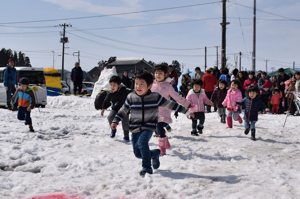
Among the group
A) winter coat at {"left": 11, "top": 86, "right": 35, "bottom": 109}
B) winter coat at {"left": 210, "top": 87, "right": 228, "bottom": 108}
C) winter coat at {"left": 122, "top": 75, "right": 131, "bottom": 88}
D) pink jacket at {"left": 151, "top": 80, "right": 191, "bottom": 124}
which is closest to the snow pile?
winter coat at {"left": 122, "top": 75, "right": 131, "bottom": 88}

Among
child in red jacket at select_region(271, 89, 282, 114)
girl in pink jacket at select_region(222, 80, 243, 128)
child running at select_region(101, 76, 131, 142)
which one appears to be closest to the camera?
child running at select_region(101, 76, 131, 142)

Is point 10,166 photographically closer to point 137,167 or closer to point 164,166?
point 137,167

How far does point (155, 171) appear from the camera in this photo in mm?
4344

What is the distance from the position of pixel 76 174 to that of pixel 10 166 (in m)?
1.14

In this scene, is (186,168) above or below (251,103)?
below

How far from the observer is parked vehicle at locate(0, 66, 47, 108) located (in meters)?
16.3

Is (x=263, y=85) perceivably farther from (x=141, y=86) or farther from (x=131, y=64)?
(x=131, y=64)

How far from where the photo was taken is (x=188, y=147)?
621cm

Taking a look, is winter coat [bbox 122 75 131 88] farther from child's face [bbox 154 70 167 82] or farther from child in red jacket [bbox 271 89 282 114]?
child's face [bbox 154 70 167 82]

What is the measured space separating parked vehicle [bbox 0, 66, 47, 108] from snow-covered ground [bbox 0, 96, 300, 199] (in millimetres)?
8986

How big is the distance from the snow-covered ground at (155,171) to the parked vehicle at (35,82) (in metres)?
8.99

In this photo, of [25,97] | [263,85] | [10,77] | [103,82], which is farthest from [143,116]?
[103,82]

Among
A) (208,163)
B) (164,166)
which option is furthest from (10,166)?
(208,163)

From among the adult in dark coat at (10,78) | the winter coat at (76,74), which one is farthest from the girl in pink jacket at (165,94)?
the winter coat at (76,74)
